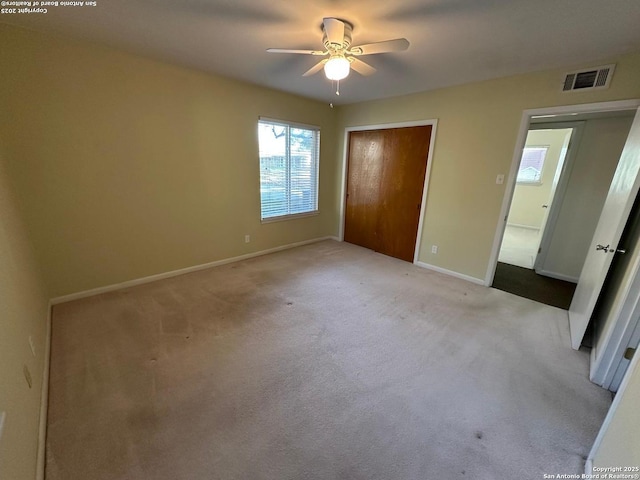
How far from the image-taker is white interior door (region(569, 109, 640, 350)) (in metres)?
1.79

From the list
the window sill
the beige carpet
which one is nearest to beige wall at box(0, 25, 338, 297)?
the window sill

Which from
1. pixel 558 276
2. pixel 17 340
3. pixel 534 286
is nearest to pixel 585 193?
pixel 558 276

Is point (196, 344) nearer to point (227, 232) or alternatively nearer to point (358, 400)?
point (358, 400)

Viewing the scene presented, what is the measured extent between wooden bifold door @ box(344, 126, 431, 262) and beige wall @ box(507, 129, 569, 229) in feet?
12.2

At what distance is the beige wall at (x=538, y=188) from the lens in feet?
19.3

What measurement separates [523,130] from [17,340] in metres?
4.30

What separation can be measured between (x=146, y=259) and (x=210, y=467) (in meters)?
2.47

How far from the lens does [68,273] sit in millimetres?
2535

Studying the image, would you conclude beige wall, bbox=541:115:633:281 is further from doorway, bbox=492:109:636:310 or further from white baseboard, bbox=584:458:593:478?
white baseboard, bbox=584:458:593:478

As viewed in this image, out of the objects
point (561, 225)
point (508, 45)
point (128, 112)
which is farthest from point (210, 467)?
point (561, 225)


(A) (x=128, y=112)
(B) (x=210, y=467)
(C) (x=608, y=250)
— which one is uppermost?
(A) (x=128, y=112)

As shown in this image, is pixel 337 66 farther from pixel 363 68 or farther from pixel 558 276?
pixel 558 276

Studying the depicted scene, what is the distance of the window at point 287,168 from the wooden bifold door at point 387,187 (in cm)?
68

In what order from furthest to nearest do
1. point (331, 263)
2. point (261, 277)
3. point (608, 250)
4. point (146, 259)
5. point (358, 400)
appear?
point (331, 263) → point (261, 277) → point (146, 259) → point (608, 250) → point (358, 400)
